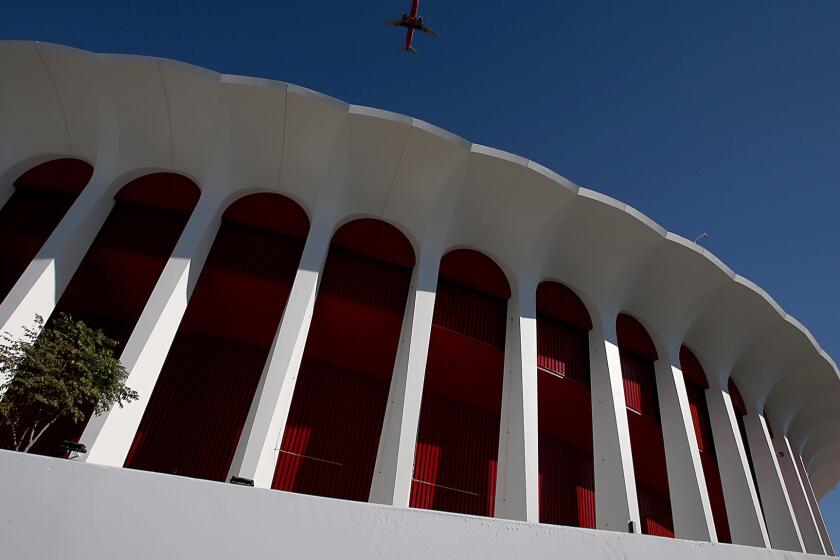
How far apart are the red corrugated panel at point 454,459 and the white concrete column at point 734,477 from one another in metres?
6.85

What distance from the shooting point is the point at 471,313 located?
14.6 m

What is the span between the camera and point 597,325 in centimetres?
1579

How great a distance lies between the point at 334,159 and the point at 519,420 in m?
7.79

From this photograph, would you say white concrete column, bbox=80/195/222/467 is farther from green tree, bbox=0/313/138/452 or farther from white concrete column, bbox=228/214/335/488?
white concrete column, bbox=228/214/335/488

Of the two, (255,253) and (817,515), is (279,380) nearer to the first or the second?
(255,253)

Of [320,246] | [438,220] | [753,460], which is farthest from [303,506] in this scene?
[753,460]

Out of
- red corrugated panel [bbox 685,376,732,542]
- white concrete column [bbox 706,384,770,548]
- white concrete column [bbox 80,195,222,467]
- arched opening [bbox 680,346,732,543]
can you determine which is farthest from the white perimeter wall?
arched opening [bbox 680,346,732,543]

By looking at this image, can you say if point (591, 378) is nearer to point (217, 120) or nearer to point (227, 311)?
point (227, 311)

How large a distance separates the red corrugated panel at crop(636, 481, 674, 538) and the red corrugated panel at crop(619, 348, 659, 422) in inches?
148

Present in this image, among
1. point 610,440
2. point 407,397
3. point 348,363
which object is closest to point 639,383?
point 610,440

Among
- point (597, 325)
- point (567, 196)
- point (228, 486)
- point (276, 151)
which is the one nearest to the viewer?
point (228, 486)

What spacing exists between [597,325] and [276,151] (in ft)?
33.2

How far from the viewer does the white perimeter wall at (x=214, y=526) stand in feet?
11.5

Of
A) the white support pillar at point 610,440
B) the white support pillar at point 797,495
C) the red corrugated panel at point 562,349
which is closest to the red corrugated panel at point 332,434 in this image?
the red corrugated panel at point 562,349
